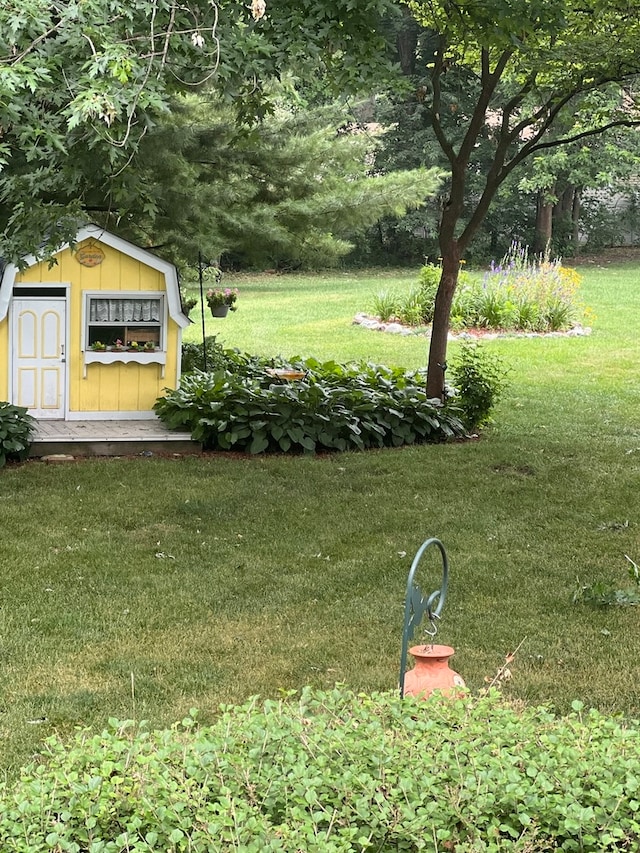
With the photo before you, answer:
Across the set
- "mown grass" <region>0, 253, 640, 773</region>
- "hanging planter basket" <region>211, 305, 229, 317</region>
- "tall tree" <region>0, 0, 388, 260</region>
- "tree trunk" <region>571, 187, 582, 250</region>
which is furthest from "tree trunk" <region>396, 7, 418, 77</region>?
"tall tree" <region>0, 0, 388, 260</region>

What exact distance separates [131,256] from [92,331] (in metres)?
0.82

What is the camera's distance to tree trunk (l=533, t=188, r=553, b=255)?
32.7m

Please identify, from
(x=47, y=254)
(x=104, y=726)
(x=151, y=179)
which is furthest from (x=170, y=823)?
(x=151, y=179)

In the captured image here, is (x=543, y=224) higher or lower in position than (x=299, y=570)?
higher

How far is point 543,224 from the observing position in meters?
33.1

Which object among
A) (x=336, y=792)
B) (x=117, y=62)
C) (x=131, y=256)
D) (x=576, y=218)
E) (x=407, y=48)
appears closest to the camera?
(x=336, y=792)

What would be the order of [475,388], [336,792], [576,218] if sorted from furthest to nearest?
[576,218], [475,388], [336,792]

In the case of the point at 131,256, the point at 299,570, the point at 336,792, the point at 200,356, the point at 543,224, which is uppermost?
the point at 543,224

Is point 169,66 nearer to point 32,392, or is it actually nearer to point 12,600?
point 12,600

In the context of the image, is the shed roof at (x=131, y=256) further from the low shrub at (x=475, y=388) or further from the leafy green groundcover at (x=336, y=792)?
the leafy green groundcover at (x=336, y=792)

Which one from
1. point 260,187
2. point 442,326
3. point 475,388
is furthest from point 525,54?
point 260,187

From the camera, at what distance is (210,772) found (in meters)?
2.44

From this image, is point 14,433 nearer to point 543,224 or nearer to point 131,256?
point 131,256

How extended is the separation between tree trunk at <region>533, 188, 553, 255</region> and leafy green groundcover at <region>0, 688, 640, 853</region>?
3112 cm
